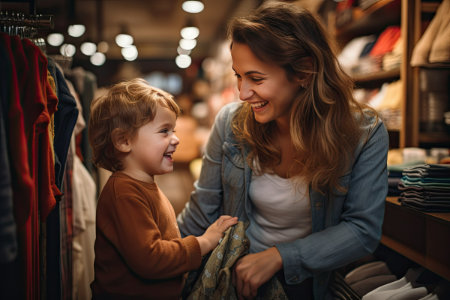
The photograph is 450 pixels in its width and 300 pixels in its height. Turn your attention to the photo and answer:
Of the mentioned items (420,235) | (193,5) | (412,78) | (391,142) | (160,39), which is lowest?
(420,235)

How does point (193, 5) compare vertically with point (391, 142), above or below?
above

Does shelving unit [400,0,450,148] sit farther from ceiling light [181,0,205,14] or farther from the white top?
ceiling light [181,0,205,14]

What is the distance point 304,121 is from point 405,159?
103cm

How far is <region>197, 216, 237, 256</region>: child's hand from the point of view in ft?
4.10

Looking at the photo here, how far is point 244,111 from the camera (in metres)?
1.58

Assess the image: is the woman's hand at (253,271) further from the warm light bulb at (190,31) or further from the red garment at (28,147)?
the warm light bulb at (190,31)

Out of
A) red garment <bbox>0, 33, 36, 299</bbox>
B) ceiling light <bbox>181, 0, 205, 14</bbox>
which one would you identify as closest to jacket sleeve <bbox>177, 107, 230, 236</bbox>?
red garment <bbox>0, 33, 36, 299</bbox>

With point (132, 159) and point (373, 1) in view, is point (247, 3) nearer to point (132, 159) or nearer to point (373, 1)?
point (373, 1)

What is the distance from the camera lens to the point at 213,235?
1.29 metres

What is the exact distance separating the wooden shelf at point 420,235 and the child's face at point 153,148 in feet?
3.59

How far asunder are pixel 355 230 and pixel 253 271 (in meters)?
0.41

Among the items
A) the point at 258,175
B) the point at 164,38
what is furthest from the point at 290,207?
the point at 164,38

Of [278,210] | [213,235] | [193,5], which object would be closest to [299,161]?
[278,210]

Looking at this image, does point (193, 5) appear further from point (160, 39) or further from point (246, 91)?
point (160, 39)
